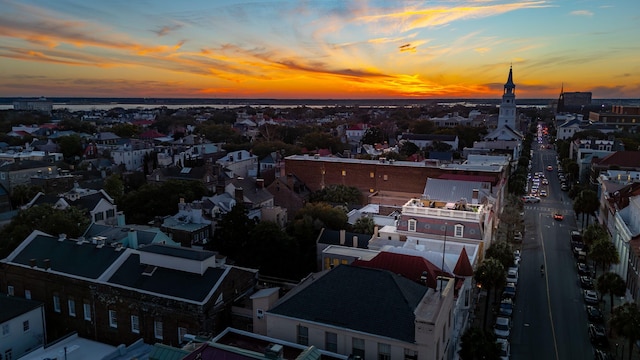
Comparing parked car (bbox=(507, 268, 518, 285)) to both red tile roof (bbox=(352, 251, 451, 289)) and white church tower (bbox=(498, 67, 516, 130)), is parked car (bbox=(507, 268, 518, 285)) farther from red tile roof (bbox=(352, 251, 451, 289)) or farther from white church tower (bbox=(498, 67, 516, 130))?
white church tower (bbox=(498, 67, 516, 130))

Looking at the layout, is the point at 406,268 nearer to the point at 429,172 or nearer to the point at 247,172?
the point at 429,172

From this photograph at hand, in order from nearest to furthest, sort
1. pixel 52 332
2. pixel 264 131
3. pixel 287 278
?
pixel 52 332, pixel 287 278, pixel 264 131

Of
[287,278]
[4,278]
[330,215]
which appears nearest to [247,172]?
[330,215]

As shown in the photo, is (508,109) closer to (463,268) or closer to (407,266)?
(463,268)

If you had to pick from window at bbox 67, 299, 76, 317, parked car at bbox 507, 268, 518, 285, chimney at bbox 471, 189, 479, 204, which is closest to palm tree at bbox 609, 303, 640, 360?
parked car at bbox 507, 268, 518, 285

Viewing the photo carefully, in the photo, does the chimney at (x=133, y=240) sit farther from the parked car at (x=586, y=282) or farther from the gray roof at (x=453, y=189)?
the parked car at (x=586, y=282)

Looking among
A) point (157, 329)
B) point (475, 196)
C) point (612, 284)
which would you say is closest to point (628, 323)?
point (612, 284)

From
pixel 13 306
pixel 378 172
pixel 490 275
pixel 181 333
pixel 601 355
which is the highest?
pixel 378 172
